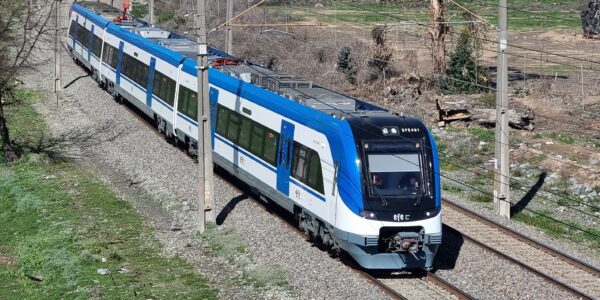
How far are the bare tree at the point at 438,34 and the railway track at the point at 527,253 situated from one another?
693 inches

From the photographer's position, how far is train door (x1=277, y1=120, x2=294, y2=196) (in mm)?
20625

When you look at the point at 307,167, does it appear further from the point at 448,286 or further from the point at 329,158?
the point at 448,286

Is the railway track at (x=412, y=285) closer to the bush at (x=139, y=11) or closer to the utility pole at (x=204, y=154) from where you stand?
the utility pole at (x=204, y=154)

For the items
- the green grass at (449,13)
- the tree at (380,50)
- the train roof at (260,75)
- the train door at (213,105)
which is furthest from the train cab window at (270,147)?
the green grass at (449,13)

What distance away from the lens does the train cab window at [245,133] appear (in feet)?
76.0

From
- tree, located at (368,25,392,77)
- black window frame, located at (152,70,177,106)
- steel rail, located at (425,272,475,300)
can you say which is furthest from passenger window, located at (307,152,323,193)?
tree, located at (368,25,392,77)

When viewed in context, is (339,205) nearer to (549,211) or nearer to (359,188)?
(359,188)

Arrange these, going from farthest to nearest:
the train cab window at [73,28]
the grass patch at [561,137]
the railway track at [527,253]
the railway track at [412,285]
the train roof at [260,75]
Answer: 1. the train cab window at [73,28]
2. the grass patch at [561,137]
3. the train roof at [260,75]
4. the railway track at [527,253]
5. the railway track at [412,285]

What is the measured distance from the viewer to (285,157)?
20875 mm

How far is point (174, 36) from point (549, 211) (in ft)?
50.3

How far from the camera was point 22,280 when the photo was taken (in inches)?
771

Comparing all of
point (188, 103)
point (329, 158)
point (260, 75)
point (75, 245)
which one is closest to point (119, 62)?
point (188, 103)

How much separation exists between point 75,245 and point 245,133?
492 cm

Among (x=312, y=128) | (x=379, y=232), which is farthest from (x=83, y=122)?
(x=379, y=232)
